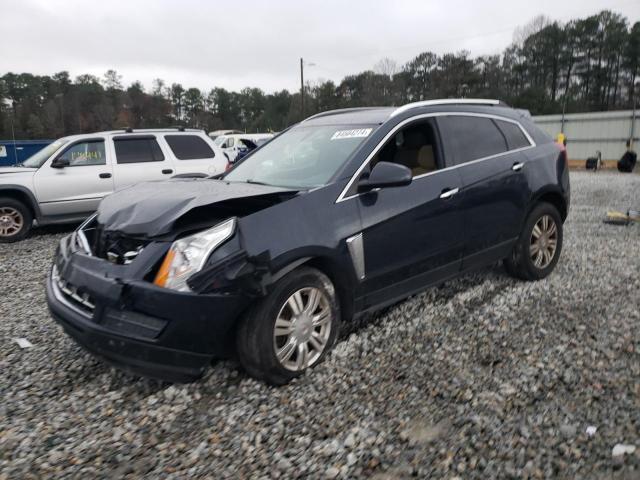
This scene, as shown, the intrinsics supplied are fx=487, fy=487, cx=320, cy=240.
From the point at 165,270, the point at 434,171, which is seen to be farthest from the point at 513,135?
the point at 165,270

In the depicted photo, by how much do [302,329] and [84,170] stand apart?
22.3ft

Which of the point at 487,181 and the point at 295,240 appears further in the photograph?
the point at 487,181

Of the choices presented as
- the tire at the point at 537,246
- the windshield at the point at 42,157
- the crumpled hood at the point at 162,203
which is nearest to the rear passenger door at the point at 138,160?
the windshield at the point at 42,157

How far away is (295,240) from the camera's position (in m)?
2.89

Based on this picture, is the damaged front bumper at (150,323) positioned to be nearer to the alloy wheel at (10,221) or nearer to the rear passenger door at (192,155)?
the alloy wheel at (10,221)

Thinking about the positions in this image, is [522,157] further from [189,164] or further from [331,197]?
[189,164]

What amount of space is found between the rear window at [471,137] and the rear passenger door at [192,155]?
5.62m

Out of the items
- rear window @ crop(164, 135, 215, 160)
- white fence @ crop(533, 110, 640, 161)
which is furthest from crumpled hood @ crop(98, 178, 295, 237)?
white fence @ crop(533, 110, 640, 161)

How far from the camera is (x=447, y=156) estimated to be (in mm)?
3992

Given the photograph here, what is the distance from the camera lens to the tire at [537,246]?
4.66 metres

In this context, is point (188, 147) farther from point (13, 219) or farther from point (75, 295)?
point (75, 295)

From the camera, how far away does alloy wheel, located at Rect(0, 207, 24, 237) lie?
7863 mm

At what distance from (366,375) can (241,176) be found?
196 cm

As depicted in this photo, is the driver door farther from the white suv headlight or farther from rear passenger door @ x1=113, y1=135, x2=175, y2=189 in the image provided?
the white suv headlight
